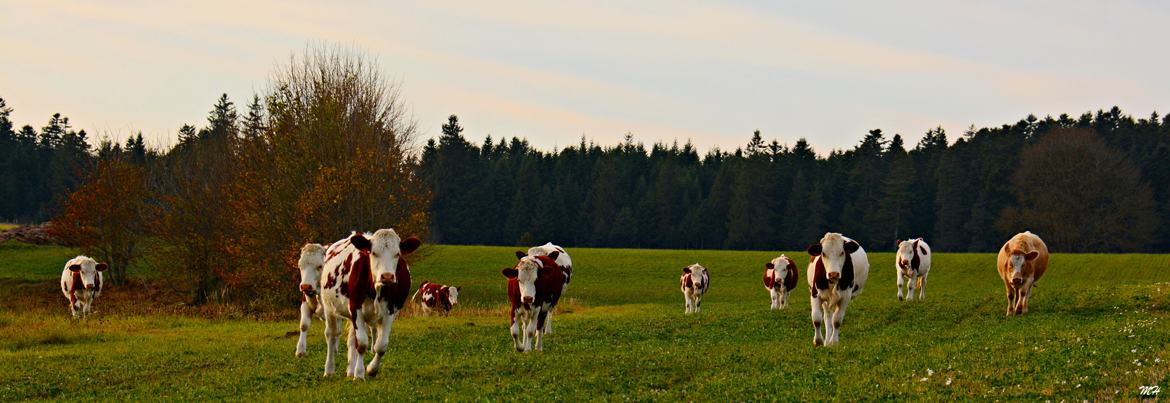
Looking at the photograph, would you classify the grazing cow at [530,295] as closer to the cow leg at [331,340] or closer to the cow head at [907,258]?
the cow leg at [331,340]

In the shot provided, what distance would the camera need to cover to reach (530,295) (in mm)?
21297

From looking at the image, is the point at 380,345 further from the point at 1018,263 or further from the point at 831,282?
the point at 1018,263

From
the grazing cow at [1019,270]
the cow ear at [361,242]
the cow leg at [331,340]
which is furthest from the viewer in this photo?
the grazing cow at [1019,270]

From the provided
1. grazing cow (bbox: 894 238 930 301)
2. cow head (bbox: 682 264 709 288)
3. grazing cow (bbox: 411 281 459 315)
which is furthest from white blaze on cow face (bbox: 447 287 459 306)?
grazing cow (bbox: 894 238 930 301)

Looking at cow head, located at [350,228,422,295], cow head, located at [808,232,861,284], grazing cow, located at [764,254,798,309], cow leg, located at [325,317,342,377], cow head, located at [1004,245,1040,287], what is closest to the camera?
cow head, located at [350,228,422,295]

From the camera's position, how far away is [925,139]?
514ft

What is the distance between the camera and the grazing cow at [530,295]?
843 inches

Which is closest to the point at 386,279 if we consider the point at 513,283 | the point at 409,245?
the point at 409,245

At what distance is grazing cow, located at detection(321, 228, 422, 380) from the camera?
16.3 metres

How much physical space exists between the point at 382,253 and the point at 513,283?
6.28 m

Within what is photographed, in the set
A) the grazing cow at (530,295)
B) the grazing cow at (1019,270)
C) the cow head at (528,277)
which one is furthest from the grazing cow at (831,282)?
the grazing cow at (1019,270)

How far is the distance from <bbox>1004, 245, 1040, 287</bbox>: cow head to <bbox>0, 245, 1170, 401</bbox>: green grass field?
1.09 metres

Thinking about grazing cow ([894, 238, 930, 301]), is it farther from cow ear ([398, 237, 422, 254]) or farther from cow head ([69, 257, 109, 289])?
cow head ([69, 257, 109, 289])

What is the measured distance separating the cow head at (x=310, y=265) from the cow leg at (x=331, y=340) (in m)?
2.65
